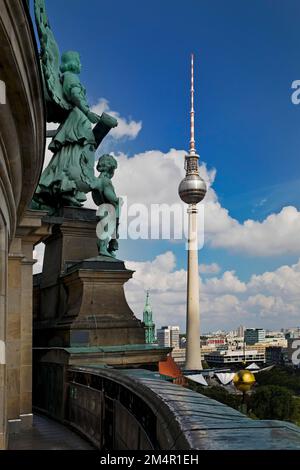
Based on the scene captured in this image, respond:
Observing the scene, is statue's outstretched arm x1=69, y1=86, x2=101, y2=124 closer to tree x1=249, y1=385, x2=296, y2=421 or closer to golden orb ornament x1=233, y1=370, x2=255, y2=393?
golden orb ornament x1=233, y1=370, x2=255, y2=393

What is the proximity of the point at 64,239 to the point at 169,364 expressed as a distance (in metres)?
4.26

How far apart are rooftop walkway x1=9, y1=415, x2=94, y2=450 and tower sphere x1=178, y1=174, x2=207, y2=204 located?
377 feet

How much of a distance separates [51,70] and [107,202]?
13.1 ft

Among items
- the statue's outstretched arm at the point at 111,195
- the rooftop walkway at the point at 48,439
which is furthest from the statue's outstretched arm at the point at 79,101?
the rooftop walkway at the point at 48,439

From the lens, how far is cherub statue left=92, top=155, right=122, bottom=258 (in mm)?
15602

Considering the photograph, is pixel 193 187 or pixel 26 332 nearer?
pixel 26 332

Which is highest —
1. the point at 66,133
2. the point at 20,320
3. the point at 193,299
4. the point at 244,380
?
the point at 66,133

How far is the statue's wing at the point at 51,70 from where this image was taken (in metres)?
15.7

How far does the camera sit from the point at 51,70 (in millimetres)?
16125

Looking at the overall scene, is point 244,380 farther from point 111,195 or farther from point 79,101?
point 79,101

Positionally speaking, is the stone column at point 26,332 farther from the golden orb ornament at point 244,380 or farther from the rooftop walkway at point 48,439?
the golden orb ornament at point 244,380

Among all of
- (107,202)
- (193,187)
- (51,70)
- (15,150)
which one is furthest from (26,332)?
(193,187)

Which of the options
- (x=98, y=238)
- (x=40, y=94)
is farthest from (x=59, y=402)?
(x=40, y=94)

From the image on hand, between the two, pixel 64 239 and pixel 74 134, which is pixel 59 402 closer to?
pixel 64 239
